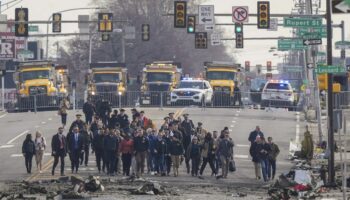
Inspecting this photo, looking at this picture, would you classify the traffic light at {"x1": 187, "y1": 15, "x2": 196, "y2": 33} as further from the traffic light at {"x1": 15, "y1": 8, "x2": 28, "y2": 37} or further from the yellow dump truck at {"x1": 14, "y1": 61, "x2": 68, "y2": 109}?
the yellow dump truck at {"x1": 14, "y1": 61, "x2": 68, "y2": 109}

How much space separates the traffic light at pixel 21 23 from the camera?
2320 inches

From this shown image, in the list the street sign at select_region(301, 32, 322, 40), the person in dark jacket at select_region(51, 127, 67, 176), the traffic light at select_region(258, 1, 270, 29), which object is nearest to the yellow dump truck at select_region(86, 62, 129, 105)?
the traffic light at select_region(258, 1, 270, 29)

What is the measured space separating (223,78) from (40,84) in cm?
1151

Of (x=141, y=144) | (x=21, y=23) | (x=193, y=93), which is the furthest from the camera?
(x=193, y=93)

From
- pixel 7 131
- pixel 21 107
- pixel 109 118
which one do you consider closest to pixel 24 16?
pixel 7 131

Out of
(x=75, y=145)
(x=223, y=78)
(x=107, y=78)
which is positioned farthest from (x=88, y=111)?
(x=223, y=78)

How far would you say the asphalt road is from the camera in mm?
40219

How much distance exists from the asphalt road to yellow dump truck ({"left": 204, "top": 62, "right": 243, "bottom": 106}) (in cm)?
202

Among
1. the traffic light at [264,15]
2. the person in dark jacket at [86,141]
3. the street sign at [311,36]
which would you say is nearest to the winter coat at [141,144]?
the person in dark jacket at [86,141]

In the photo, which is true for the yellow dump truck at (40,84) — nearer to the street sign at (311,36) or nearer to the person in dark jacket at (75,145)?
the street sign at (311,36)

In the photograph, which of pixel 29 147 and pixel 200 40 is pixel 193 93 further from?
pixel 29 147

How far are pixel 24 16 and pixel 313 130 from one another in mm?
15164

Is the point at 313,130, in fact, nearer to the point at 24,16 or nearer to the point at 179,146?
the point at 24,16

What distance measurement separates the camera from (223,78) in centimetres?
7706
